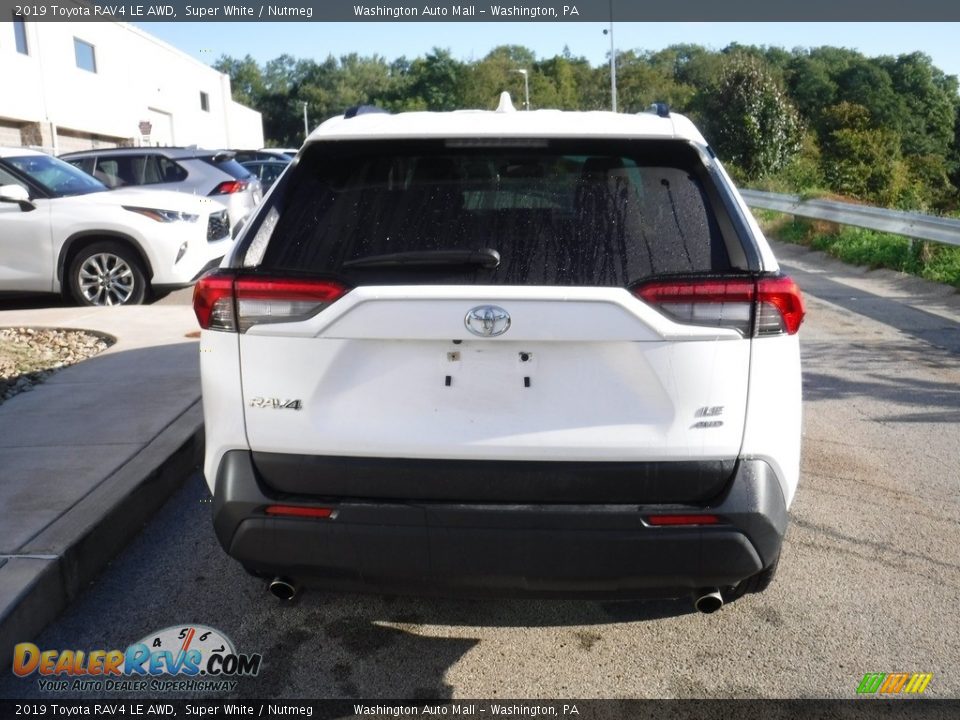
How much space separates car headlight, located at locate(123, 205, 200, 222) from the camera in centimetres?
1020

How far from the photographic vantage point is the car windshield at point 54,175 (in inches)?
411

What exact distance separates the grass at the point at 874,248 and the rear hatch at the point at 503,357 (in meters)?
10.2

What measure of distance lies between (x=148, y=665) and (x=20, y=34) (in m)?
34.2

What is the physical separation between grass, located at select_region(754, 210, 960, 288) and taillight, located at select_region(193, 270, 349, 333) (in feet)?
35.3

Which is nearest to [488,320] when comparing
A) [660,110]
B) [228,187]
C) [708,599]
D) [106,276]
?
[708,599]

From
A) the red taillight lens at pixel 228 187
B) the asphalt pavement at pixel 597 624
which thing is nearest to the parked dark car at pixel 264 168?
the red taillight lens at pixel 228 187

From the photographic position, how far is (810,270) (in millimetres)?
14258

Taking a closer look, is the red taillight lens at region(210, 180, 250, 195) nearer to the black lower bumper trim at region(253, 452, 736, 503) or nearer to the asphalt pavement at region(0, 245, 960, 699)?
the asphalt pavement at region(0, 245, 960, 699)

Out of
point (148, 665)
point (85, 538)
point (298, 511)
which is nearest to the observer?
point (298, 511)

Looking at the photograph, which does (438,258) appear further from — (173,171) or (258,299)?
(173,171)

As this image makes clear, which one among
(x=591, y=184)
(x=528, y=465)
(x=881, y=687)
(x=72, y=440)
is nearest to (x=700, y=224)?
(x=591, y=184)

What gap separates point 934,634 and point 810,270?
1153cm

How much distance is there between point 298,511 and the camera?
287cm

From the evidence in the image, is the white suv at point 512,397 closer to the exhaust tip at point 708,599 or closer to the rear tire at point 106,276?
the exhaust tip at point 708,599
